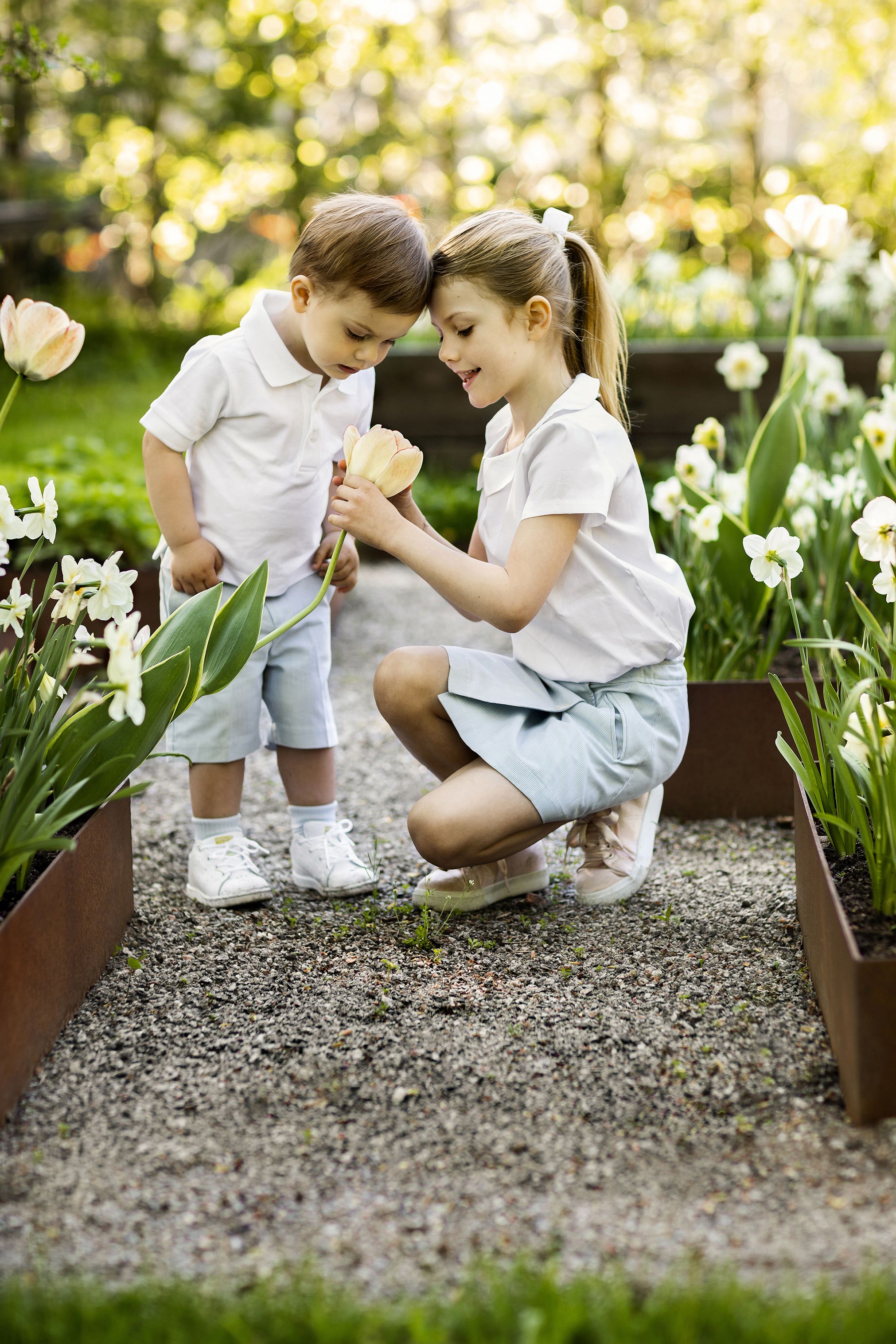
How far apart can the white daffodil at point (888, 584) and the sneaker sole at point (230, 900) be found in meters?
1.05

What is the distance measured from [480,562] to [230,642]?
15.4 inches

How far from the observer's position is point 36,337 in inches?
61.1

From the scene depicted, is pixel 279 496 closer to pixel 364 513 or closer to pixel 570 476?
pixel 364 513

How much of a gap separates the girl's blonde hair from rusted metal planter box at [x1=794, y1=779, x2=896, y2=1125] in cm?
91

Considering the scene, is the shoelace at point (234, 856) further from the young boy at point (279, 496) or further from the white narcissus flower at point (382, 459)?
the white narcissus flower at point (382, 459)

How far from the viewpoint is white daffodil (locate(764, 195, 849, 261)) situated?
249 centimetres

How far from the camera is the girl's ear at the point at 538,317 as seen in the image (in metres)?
1.80

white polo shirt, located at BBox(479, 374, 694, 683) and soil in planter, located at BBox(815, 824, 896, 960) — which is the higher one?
white polo shirt, located at BBox(479, 374, 694, 683)

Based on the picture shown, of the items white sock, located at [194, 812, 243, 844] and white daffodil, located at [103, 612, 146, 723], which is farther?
white sock, located at [194, 812, 243, 844]

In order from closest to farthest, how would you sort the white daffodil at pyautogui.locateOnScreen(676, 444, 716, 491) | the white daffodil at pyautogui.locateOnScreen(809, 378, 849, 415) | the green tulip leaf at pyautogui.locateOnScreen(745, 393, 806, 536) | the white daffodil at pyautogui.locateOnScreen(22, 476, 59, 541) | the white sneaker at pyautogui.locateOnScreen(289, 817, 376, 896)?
the white daffodil at pyautogui.locateOnScreen(22, 476, 59, 541)
the white sneaker at pyautogui.locateOnScreen(289, 817, 376, 896)
the green tulip leaf at pyautogui.locateOnScreen(745, 393, 806, 536)
the white daffodil at pyautogui.locateOnScreen(676, 444, 716, 491)
the white daffodil at pyautogui.locateOnScreen(809, 378, 849, 415)

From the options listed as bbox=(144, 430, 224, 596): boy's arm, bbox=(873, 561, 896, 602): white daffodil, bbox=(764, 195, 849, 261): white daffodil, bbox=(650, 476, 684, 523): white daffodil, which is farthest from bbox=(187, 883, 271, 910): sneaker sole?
bbox=(764, 195, 849, 261): white daffodil

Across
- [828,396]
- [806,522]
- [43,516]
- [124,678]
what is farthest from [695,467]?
[124,678]

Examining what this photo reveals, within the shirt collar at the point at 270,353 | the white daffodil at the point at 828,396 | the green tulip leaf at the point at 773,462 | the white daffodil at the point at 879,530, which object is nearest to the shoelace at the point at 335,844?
the shirt collar at the point at 270,353

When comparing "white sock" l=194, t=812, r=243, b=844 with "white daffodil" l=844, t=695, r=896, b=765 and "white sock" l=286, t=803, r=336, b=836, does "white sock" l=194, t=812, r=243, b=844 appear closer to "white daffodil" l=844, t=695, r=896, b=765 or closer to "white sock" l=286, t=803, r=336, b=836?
"white sock" l=286, t=803, r=336, b=836
